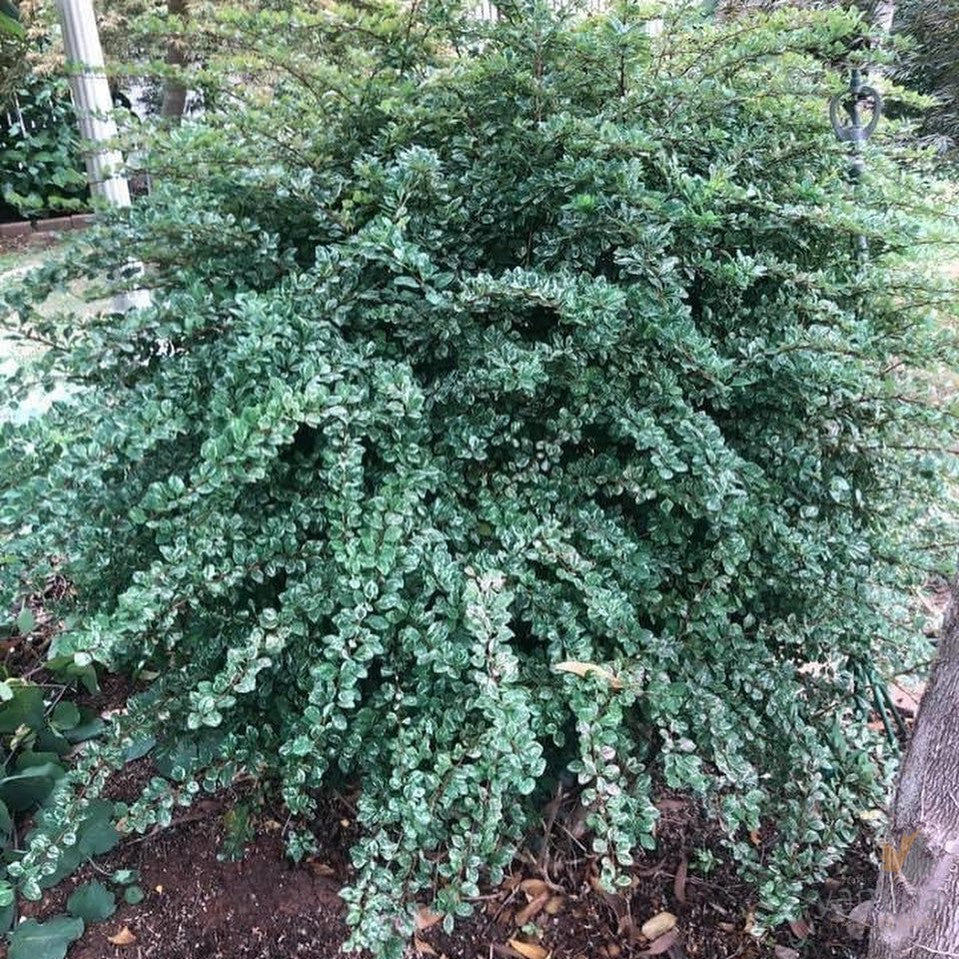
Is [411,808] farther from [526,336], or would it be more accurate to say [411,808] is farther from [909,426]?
[909,426]

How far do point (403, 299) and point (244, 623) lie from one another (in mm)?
651

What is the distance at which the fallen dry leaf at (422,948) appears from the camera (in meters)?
1.63

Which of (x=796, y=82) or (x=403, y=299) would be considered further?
(x=796, y=82)

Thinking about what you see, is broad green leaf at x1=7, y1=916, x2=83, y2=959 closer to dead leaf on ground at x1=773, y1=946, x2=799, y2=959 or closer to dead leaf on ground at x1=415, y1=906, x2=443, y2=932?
dead leaf on ground at x1=415, y1=906, x2=443, y2=932

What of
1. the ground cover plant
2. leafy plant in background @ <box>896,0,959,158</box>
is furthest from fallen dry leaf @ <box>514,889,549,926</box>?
leafy plant in background @ <box>896,0,959,158</box>

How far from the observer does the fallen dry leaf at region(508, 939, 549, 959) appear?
5.38 feet

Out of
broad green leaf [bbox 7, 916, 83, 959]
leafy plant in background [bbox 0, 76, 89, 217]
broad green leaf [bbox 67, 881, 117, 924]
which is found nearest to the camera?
broad green leaf [bbox 7, 916, 83, 959]

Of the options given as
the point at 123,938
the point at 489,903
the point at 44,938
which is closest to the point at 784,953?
the point at 489,903

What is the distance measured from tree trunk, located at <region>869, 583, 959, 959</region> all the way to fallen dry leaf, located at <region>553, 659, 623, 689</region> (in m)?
0.48

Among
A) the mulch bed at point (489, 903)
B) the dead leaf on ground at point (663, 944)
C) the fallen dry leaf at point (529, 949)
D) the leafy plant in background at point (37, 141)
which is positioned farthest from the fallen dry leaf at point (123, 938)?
the leafy plant in background at point (37, 141)

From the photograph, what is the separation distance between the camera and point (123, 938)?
1.65 metres

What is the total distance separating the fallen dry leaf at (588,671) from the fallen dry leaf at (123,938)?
108cm

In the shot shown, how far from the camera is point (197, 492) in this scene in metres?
1.21

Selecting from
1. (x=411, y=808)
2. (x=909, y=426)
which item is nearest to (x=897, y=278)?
(x=909, y=426)
